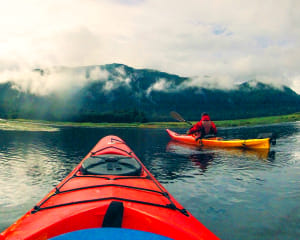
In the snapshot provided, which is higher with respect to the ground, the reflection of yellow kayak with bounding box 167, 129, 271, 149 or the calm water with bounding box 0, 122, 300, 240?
the reflection of yellow kayak with bounding box 167, 129, 271, 149

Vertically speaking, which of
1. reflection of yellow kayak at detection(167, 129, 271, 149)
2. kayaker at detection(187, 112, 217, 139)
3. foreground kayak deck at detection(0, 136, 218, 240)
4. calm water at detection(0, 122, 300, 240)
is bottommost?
calm water at detection(0, 122, 300, 240)

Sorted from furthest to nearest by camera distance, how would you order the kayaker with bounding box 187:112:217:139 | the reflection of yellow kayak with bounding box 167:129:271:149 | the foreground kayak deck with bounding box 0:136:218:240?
the kayaker with bounding box 187:112:217:139 < the reflection of yellow kayak with bounding box 167:129:271:149 < the foreground kayak deck with bounding box 0:136:218:240

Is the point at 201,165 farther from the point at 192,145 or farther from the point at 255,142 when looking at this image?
the point at 192,145

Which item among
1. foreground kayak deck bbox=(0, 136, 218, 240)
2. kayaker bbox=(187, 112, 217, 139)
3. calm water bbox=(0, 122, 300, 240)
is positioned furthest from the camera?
kayaker bbox=(187, 112, 217, 139)

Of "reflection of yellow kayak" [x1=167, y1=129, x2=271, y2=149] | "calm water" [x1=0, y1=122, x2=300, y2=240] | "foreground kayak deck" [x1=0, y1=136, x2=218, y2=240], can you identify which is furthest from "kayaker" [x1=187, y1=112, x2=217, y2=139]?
"foreground kayak deck" [x1=0, y1=136, x2=218, y2=240]

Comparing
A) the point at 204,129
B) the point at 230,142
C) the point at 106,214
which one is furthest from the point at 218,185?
the point at 204,129

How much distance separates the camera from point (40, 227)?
3902mm

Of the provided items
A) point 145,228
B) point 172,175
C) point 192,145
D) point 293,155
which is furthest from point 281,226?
point 192,145

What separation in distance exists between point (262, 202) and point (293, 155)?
1193 centimetres

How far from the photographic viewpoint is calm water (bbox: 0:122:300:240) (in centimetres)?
755

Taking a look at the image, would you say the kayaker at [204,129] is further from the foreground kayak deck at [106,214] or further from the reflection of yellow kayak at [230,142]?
the foreground kayak deck at [106,214]

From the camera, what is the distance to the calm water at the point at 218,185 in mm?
7551

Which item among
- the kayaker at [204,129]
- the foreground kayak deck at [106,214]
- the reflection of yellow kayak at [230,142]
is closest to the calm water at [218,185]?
the reflection of yellow kayak at [230,142]

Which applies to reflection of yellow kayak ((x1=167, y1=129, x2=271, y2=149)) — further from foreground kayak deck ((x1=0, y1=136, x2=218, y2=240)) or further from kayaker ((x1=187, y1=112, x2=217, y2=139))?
foreground kayak deck ((x1=0, y1=136, x2=218, y2=240))
